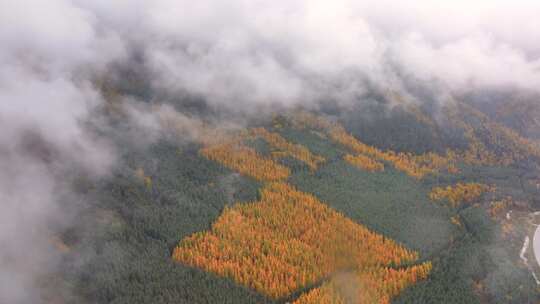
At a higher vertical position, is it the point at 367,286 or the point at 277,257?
the point at 277,257

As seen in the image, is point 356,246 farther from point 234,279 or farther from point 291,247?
point 234,279

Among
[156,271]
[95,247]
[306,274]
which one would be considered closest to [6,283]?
[95,247]

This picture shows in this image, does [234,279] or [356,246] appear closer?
[234,279]

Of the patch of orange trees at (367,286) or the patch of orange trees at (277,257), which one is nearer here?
the patch of orange trees at (367,286)

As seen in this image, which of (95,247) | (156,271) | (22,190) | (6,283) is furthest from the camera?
(22,190)

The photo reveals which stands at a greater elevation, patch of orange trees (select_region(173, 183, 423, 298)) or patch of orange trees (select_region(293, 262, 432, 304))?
patch of orange trees (select_region(173, 183, 423, 298))

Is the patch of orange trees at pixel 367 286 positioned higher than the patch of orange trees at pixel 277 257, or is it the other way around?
the patch of orange trees at pixel 277 257

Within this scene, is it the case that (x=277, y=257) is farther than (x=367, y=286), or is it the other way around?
(x=277, y=257)

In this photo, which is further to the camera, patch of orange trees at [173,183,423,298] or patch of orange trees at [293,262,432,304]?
patch of orange trees at [173,183,423,298]
